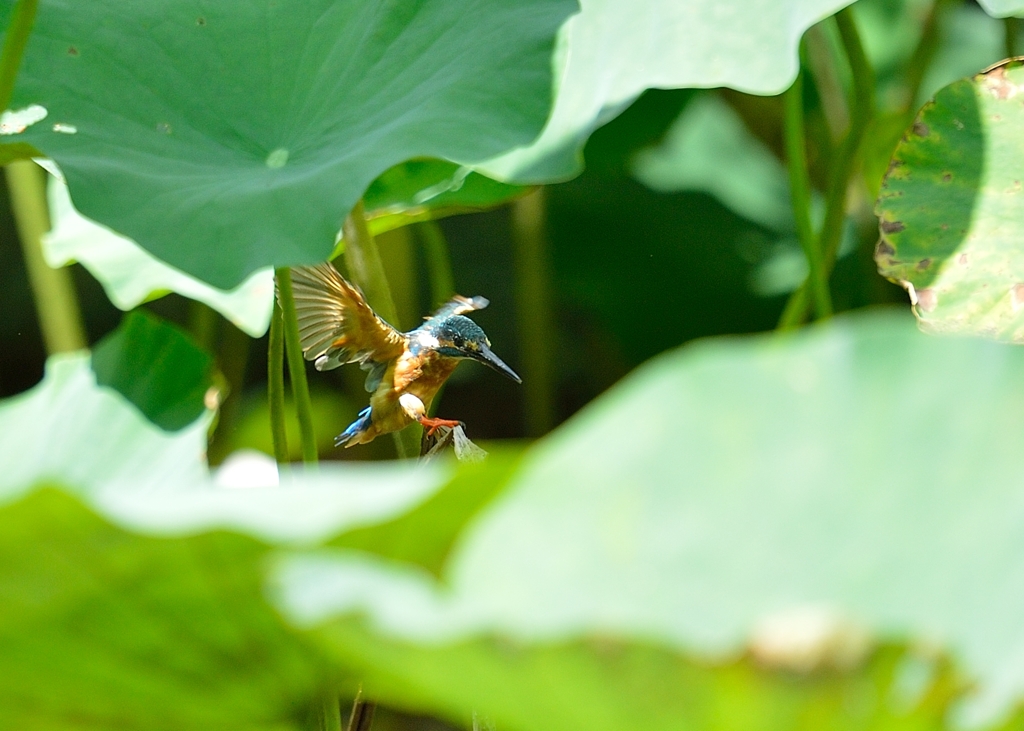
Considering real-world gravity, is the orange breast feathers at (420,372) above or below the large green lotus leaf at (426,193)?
below

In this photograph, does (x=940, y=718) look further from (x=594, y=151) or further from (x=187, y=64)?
(x=594, y=151)


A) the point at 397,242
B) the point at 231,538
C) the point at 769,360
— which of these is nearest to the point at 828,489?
the point at 769,360

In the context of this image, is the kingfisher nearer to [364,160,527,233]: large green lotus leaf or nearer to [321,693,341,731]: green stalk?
[364,160,527,233]: large green lotus leaf

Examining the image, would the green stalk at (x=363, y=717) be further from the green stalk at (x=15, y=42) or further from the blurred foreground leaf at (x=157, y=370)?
the green stalk at (x=15, y=42)

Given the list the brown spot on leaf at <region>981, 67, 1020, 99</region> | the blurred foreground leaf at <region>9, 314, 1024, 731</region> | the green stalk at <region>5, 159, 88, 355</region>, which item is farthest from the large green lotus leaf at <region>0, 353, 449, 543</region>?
the green stalk at <region>5, 159, 88, 355</region>

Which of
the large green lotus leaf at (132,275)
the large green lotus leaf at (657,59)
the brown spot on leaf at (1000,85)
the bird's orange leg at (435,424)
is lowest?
the bird's orange leg at (435,424)

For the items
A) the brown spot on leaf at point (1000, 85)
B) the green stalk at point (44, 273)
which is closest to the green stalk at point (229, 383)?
the green stalk at point (44, 273)
